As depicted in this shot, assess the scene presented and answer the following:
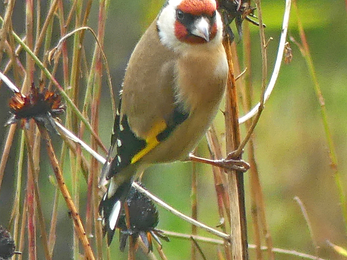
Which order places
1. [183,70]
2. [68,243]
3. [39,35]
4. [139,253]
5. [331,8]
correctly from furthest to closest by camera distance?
[139,253], [68,243], [331,8], [183,70], [39,35]

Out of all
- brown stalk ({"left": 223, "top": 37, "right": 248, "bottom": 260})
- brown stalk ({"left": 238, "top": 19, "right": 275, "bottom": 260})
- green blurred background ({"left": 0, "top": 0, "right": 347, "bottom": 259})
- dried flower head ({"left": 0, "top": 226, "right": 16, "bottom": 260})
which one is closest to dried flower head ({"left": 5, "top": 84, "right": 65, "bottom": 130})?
dried flower head ({"left": 0, "top": 226, "right": 16, "bottom": 260})

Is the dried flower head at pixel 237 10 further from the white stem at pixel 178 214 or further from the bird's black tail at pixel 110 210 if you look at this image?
the bird's black tail at pixel 110 210

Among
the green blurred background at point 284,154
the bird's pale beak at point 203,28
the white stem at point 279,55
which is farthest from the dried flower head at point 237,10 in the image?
the green blurred background at point 284,154

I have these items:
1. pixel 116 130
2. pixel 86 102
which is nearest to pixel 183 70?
pixel 116 130

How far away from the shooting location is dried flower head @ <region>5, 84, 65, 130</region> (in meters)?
1.41

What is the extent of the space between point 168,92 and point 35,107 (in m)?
0.59

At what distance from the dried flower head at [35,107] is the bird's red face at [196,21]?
52 cm

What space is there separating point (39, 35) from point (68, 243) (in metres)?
2.36

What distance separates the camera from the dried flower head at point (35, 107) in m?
1.41

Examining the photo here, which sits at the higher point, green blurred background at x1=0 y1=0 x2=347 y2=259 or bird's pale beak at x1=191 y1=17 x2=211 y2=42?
green blurred background at x1=0 y1=0 x2=347 y2=259

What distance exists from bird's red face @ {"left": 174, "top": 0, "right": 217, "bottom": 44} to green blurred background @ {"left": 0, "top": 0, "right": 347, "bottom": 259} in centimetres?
150

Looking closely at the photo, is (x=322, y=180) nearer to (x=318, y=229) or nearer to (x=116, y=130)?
(x=318, y=229)

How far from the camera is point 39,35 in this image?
Answer: 1.61 m

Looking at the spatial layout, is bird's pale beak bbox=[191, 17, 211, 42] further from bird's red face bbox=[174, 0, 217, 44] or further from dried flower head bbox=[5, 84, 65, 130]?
dried flower head bbox=[5, 84, 65, 130]
